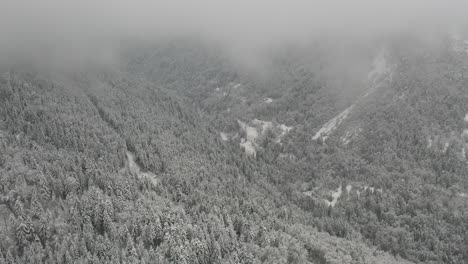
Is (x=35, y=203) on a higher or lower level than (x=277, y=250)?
higher

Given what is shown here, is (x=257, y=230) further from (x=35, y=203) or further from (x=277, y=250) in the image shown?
(x=35, y=203)

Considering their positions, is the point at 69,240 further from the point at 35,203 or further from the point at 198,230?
the point at 198,230

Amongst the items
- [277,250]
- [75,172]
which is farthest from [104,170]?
[277,250]

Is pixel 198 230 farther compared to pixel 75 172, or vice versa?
pixel 75 172

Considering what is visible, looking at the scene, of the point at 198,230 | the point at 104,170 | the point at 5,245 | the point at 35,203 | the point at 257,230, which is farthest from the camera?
the point at 104,170

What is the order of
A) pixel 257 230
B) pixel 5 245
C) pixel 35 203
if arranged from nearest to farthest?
1. pixel 5 245
2. pixel 35 203
3. pixel 257 230

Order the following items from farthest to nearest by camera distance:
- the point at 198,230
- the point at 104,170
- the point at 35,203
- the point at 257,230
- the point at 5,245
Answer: the point at 104,170, the point at 257,230, the point at 198,230, the point at 35,203, the point at 5,245

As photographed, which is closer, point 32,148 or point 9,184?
point 9,184

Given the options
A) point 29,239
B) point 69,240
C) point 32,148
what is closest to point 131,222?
point 69,240

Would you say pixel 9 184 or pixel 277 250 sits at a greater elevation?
pixel 9 184
